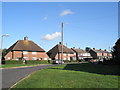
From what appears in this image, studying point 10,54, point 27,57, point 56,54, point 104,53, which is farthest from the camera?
point 104,53

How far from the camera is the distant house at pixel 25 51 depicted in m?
55.4

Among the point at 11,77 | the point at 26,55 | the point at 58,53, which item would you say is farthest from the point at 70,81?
the point at 58,53

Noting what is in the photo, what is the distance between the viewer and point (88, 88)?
32.2ft

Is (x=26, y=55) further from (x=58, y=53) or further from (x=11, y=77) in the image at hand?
(x=11, y=77)

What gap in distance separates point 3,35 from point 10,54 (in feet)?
86.0

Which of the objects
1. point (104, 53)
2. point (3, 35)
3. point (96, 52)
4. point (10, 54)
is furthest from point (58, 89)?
point (104, 53)

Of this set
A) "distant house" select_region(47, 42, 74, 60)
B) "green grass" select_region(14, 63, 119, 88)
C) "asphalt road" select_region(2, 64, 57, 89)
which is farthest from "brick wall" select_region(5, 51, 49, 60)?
"green grass" select_region(14, 63, 119, 88)

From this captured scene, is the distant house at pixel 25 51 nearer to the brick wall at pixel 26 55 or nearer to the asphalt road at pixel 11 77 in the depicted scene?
the brick wall at pixel 26 55

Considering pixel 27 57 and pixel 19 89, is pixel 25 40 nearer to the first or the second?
pixel 27 57

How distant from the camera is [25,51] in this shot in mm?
58125

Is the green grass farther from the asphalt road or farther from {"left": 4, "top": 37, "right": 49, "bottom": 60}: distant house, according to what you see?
{"left": 4, "top": 37, "right": 49, "bottom": 60}: distant house

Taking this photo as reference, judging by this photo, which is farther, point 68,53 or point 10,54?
point 68,53

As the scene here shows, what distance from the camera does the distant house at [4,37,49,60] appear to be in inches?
2181

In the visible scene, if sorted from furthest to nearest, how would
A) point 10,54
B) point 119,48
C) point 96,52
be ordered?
point 96,52, point 10,54, point 119,48
